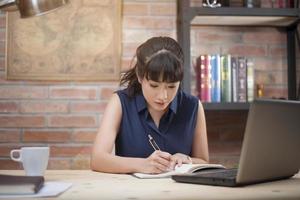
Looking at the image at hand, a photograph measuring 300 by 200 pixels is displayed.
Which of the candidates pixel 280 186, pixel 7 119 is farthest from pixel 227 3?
→ pixel 280 186

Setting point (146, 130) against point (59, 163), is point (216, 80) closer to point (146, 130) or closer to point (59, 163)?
point (146, 130)

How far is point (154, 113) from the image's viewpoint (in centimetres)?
180

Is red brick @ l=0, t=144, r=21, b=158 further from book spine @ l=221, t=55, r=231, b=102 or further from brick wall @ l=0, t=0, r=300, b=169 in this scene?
book spine @ l=221, t=55, r=231, b=102

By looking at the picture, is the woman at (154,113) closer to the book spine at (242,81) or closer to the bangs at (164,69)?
the bangs at (164,69)

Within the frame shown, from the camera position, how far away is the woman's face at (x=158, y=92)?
5.32 feet

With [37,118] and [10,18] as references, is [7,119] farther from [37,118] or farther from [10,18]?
[10,18]

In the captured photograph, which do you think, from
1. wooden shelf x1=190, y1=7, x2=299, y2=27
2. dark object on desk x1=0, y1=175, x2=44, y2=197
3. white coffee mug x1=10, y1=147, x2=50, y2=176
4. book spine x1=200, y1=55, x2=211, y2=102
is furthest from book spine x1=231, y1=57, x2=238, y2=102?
dark object on desk x1=0, y1=175, x2=44, y2=197

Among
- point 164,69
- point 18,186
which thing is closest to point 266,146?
point 18,186

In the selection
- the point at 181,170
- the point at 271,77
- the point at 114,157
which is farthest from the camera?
Result: the point at 271,77

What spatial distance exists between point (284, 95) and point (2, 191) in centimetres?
194

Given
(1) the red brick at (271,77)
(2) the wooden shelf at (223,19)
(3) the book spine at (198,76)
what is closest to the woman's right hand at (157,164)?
(2) the wooden shelf at (223,19)

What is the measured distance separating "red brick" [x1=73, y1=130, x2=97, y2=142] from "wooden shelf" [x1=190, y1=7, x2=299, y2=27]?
2.56 ft

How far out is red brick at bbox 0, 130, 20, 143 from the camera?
2.33 metres

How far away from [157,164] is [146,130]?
48 centimetres
